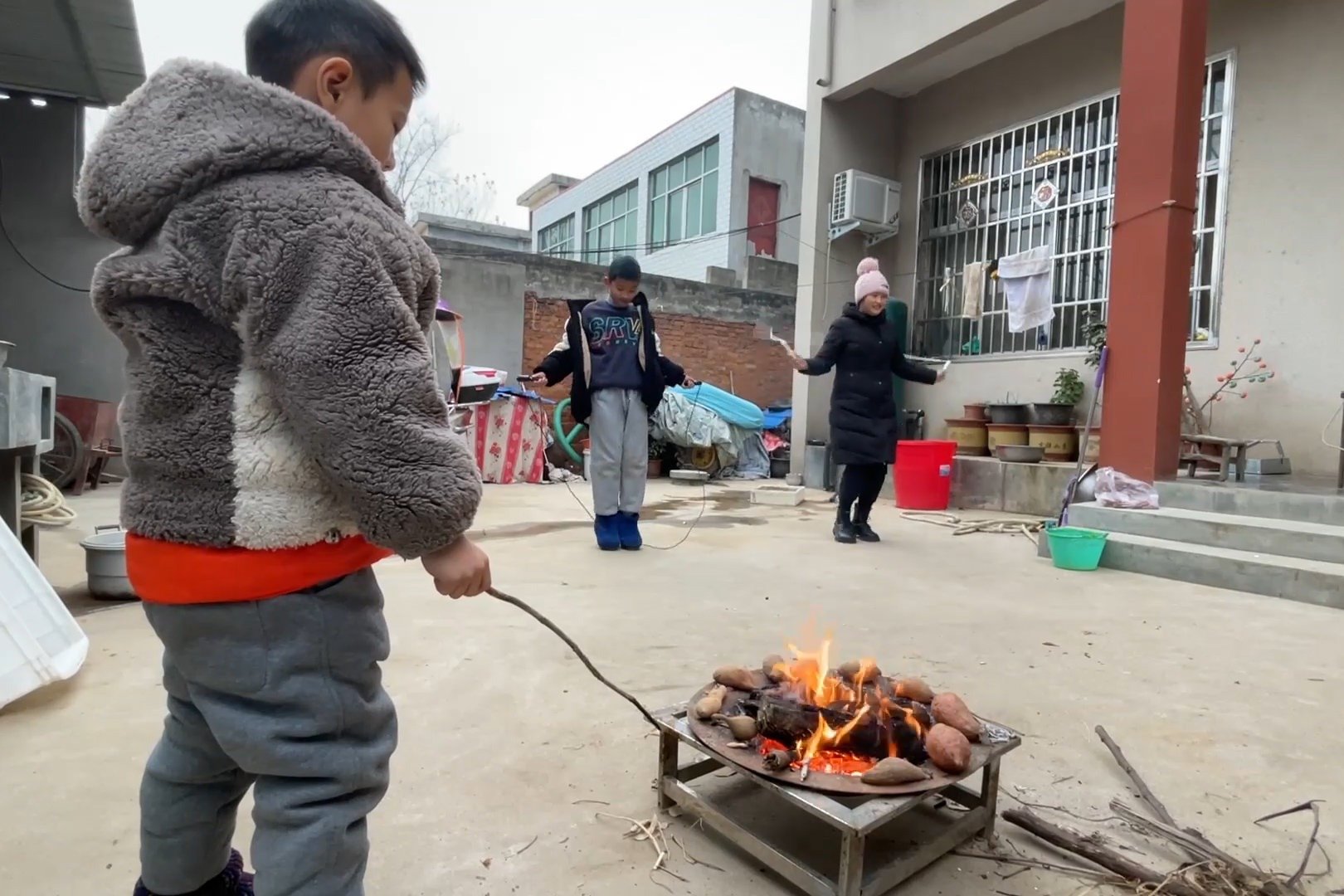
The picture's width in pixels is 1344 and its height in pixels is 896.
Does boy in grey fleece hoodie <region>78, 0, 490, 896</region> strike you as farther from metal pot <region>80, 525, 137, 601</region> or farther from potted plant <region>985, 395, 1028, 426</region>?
potted plant <region>985, 395, 1028, 426</region>

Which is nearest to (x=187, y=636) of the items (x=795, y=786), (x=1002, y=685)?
(x=795, y=786)

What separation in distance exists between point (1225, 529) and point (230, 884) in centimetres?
424

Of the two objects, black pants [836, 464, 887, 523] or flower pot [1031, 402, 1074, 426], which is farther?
flower pot [1031, 402, 1074, 426]

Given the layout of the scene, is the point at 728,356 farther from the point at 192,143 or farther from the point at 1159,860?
the point at 192,143

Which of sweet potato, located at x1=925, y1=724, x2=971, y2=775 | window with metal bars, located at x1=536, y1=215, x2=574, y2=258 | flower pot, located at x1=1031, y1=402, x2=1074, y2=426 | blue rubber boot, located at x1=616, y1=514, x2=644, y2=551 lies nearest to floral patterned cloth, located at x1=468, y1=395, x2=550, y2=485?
blue rubber boot, located at x1=616, y1=514, x2=644, y2=551

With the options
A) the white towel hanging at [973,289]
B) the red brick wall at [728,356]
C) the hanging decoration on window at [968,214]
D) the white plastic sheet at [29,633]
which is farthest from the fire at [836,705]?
the red brick wall at [728,356]

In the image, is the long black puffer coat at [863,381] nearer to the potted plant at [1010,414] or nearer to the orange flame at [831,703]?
the potted plant at [1010,414]

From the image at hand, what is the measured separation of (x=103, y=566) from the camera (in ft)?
9.27

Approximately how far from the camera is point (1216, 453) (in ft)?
15.7

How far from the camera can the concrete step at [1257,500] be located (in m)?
3.62

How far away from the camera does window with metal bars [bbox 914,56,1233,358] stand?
5.52m

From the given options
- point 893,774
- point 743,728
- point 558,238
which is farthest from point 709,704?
point 558,238

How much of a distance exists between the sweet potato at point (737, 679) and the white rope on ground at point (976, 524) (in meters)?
3.57

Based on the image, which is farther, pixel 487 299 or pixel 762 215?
pixel 762 215
